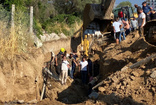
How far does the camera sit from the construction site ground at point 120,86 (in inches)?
307

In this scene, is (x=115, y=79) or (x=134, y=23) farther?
(x=134, y=23)

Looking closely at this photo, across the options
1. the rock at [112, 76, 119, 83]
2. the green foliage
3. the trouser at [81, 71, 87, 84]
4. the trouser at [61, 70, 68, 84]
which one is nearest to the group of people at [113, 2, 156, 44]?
the trouser at [81, 71, 87, 84]

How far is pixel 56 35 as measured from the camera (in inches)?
842

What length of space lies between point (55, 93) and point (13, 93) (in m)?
2.74

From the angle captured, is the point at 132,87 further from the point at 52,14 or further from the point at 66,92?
the point at 52,14

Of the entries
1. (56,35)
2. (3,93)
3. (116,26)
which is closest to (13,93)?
(3,93)

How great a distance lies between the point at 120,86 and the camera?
332 inches

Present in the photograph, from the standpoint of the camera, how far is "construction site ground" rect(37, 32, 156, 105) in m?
7.80

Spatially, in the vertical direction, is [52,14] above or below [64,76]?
above

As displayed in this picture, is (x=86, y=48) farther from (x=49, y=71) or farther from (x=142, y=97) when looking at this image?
(x=142, y=97)

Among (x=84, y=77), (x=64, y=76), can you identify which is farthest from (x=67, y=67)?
(x=84, y=77)

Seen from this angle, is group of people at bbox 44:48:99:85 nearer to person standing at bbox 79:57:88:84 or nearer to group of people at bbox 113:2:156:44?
person standing at bbox 79:57:88:84

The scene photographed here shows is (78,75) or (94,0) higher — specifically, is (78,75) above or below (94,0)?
below

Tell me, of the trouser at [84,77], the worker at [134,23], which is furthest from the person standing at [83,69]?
the worker at [134,23]
